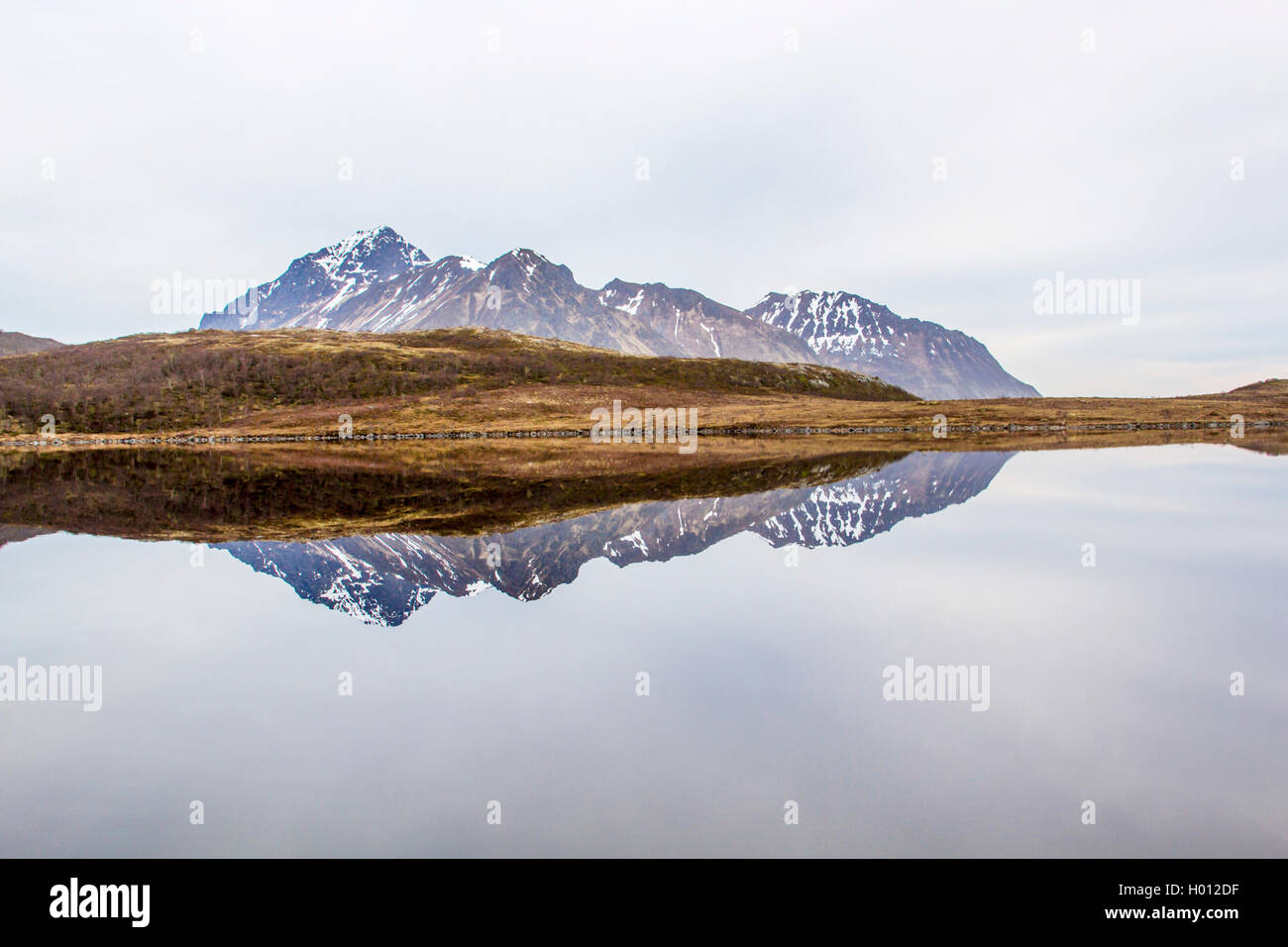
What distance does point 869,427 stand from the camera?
397ft

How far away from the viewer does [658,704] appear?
11.6m

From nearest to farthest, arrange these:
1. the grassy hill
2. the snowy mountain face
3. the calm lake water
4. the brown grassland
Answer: the calm lake water → the snowy mountain face → the brown grassland → the grassy hill

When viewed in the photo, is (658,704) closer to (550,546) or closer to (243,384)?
(550,546)

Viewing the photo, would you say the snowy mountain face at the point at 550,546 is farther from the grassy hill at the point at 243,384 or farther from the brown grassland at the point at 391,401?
the grassy hill at the point at 243,384

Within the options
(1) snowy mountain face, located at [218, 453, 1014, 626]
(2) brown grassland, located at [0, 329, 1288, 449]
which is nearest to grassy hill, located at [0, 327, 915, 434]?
(2) brown grassland, located at [0, 329, 1288, 449]

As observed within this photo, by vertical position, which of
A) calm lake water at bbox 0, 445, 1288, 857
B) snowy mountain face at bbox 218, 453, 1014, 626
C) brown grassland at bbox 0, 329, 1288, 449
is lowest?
calm lake water at bbox 0, 445, 1288, 857

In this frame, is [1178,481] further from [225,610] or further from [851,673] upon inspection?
[225,610]

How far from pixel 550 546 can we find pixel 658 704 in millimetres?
15287

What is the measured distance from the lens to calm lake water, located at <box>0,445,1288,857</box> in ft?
27.2

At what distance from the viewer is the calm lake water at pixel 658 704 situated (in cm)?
830

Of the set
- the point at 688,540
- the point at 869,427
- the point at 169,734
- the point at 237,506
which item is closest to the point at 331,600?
the point at 169,734

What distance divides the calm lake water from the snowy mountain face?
252 millimetres

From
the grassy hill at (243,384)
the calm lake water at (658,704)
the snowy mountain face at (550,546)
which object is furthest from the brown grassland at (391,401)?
the calm lake water at (658,704)

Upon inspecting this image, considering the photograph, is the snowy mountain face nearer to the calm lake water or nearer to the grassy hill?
the calm lake water
